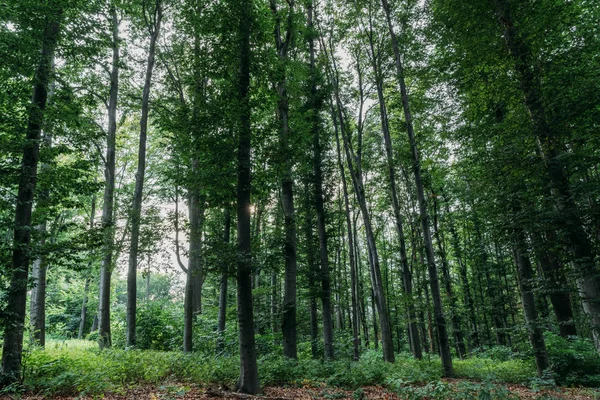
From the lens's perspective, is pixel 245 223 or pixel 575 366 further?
pixel 575 366

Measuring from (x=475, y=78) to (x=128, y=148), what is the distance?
2009cm

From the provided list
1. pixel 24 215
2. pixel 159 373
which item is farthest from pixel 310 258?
pixel 24 215

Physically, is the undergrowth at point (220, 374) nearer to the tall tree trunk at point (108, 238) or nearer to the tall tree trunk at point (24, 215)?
the tall tree trunk at point (24, 215)

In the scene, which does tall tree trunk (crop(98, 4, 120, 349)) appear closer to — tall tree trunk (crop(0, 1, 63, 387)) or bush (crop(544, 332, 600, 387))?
tall tree trunk (crop(0, 1, 63, 387))

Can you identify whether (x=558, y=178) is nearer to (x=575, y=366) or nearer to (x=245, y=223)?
(x=245, y=223)

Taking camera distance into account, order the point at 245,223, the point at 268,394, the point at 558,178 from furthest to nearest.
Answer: the point at 245,223 → the point at 268,394 → the point at 558,178

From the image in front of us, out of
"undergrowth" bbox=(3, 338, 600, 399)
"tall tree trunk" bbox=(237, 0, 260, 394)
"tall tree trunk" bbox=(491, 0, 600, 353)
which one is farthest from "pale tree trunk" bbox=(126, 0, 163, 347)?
"tall tree trunk" bbox=(491, 0, 600, 353)

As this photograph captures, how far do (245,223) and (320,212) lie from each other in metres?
6.22

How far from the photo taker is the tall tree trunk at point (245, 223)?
6388mm

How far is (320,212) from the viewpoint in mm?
12875

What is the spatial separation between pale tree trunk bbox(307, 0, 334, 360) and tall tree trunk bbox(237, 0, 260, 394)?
14.1 ft

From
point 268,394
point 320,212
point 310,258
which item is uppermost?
point 320,212

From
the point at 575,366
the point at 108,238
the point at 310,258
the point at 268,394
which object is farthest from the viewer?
the point at 310,258

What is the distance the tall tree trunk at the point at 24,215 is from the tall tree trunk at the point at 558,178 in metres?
10.2
